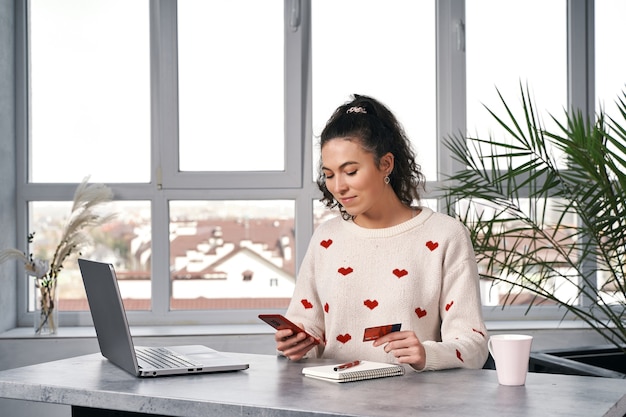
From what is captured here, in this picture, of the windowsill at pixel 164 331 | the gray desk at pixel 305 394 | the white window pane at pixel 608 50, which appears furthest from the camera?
the white window pane at pixel 608 50

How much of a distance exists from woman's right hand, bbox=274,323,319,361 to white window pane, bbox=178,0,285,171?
85.2 inches

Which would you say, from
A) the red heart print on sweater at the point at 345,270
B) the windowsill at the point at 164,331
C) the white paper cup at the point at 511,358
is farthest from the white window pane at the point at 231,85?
the white paper cup at the point at 511,358

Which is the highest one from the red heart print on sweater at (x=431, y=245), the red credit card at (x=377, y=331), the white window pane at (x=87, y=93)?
the white window pane at (x=87, y=93)

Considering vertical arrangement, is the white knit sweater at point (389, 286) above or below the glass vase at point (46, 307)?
above

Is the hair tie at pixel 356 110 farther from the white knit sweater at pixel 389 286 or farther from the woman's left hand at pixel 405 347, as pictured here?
the woman's left hand at pixel 405 347

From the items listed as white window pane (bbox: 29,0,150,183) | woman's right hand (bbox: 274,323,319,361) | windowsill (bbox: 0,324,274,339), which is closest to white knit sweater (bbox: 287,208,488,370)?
woman's right hand (bbox: 274,323,319,361)

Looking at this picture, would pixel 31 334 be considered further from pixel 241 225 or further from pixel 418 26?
pixel 418 26

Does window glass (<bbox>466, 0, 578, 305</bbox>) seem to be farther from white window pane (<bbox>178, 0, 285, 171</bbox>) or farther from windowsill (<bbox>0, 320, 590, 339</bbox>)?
white window pane (<bbox>178, 0, 285, 171</bbox>)

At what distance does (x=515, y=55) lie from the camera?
14.2 feet

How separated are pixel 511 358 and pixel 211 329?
2.50 meters

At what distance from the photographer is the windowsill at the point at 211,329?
3932mm

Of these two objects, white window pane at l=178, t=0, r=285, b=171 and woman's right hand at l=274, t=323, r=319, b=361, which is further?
white window pane at l=178, t=0, r=285, b=171

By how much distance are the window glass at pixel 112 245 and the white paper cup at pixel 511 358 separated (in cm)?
273

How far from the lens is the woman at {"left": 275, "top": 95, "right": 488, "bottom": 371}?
2.40m
